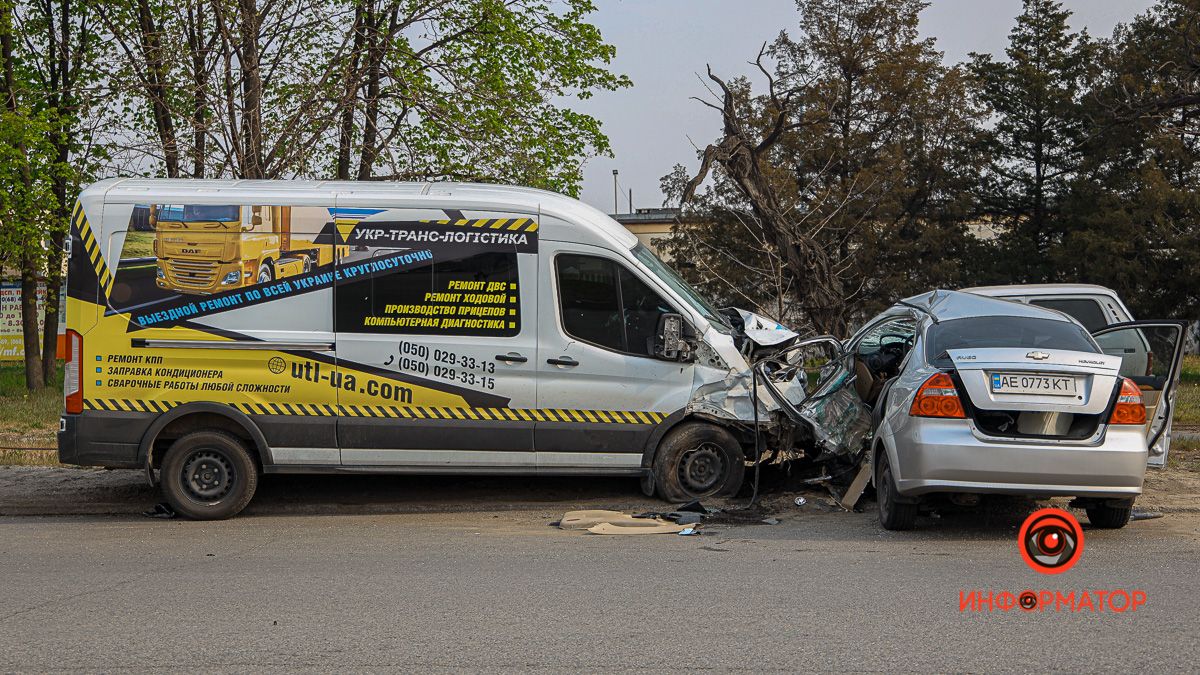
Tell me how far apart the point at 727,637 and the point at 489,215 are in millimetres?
4552

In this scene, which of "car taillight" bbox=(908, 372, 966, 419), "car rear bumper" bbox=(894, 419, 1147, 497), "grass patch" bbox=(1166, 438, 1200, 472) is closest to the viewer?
"car rear bumper" bbox=(894, 419, 1147, 497)

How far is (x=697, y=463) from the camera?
350 inches

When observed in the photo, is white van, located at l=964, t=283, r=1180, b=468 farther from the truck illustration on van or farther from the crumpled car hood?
the truck illustration on van

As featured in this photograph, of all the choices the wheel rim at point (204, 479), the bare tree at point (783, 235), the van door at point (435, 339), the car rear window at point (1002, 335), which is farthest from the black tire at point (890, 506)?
the bare tree at point (783, 235)

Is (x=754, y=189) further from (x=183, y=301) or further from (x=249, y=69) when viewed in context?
(x=183, y=301)

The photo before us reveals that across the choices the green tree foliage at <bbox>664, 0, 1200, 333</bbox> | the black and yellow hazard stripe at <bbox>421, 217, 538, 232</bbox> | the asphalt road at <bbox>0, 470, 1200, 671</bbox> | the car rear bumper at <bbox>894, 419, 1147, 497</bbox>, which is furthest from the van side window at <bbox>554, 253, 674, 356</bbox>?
the green tree foliage at <bbox>664, 0, 1200, 333</bbox>

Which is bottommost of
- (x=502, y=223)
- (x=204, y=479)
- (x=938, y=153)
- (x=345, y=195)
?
(x=204, y=479)

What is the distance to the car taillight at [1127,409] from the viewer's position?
705cm

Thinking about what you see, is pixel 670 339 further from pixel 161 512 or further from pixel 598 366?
pixel 161 512

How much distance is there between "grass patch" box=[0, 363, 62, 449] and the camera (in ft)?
41.4

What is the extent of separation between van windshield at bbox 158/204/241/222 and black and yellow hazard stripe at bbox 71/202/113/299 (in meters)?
0.54

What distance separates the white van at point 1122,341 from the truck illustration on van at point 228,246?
6.34 m

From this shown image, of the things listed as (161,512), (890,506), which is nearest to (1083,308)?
(890,506)

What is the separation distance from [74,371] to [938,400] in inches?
254
